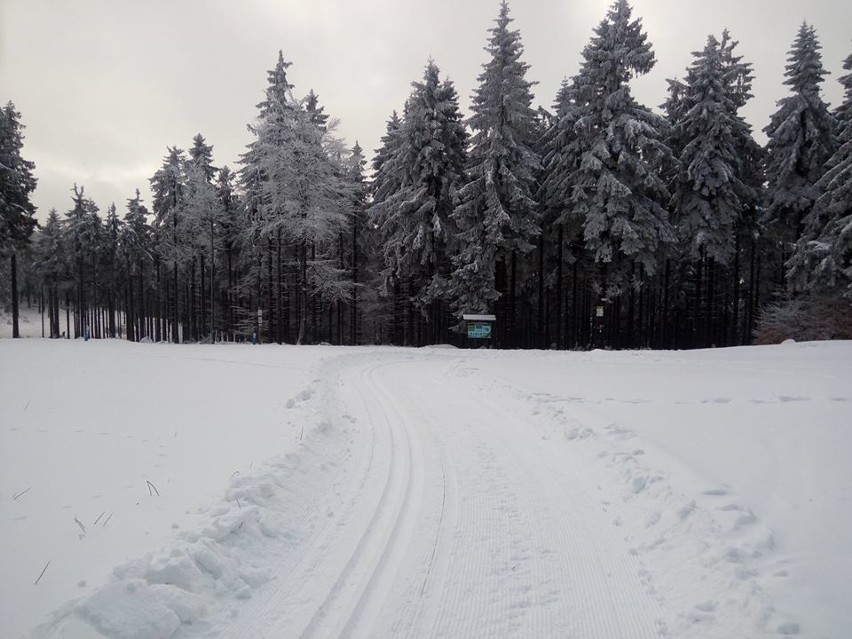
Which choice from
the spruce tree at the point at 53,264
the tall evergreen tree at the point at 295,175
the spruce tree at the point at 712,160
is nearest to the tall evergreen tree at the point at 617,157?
the spruce tree at the point at 712,160

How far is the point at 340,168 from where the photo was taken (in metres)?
29.9

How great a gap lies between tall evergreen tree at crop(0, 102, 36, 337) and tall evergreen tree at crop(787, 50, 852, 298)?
41849 mm

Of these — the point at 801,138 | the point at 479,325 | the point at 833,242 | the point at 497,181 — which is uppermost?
the point at 801,138

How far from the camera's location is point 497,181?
25438 mm

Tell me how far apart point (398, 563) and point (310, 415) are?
5.33 metres

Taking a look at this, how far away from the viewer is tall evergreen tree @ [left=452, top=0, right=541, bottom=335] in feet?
81.5

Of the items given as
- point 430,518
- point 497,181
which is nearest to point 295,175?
point 497,181

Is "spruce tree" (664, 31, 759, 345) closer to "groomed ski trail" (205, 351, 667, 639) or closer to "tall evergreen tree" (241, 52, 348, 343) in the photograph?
"tall evergreen tree" (241, 52, 348, 343)

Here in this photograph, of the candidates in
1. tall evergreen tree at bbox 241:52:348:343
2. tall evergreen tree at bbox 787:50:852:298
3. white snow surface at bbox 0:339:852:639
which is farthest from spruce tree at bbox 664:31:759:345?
tall evergreen tree at bbox 241:52:348:343

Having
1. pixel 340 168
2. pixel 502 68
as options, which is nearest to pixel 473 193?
pixel 502 68

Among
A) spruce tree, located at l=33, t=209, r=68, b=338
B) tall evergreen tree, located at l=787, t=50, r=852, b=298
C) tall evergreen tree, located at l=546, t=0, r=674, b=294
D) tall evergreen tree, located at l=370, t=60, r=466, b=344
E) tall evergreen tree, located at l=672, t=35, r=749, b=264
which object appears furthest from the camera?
spruce tree, located at l=33, t=209, r=68, b=338

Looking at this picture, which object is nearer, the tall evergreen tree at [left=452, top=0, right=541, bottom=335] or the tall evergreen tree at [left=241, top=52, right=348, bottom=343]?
the tall evergreen tree at [left=452, top=0, right=541, bottom=335]

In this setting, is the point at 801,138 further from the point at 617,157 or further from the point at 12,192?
the point at 12,192

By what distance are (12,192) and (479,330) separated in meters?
29.8
